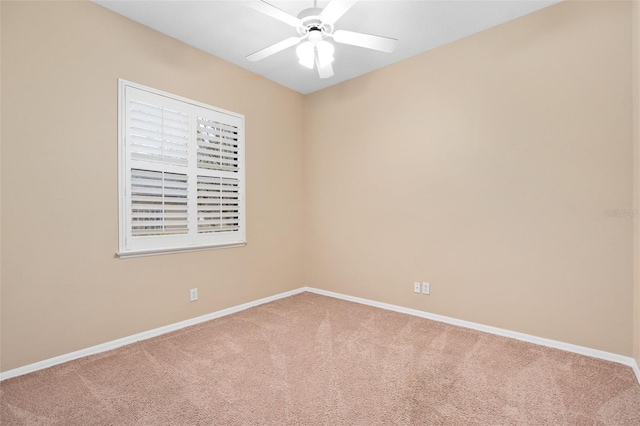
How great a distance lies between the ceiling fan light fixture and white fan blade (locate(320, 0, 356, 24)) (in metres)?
0.30

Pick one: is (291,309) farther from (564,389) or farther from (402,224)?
(564,389)

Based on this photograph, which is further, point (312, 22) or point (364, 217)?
point (364, 217)

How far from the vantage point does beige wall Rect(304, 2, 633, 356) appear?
7.80 ft

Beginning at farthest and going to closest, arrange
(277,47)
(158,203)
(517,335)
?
(158,203) < (517,335) < (277,47)

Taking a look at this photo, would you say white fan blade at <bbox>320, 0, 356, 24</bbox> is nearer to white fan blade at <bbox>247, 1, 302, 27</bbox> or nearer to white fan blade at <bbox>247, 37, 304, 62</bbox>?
white fan blade at <bbox>247, 1, 302, 27</bbox>

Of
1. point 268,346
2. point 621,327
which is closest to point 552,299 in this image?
point 621,327

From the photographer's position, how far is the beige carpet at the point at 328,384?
68.2 inches

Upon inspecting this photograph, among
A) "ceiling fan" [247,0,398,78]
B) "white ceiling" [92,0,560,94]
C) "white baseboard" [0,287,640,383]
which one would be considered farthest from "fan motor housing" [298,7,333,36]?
"white baseboard" [0,287,640,383]

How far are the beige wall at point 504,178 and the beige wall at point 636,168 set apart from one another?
0.18 ft

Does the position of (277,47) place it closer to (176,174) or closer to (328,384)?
(176,174)

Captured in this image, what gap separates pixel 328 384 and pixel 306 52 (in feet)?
8.04

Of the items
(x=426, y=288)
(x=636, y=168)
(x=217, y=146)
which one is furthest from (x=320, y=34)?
(x=426, y=288)

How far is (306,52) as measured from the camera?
2432mm

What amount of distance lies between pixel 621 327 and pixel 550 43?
7.69 feet
